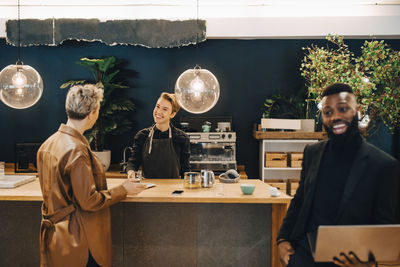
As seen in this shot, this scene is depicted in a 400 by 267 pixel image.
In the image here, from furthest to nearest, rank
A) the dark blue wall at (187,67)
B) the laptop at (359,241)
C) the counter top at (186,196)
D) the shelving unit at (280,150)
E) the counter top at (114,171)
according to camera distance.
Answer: the dark blue wall at (187,67)
the shelving unit at (280,150)
the counter top at (114,171)
the counter top at (186,196)
the laptop at (359,241)

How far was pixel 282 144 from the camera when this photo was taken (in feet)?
17.3

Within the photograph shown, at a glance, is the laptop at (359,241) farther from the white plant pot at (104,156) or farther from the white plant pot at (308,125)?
the white plant pot at (104,156)

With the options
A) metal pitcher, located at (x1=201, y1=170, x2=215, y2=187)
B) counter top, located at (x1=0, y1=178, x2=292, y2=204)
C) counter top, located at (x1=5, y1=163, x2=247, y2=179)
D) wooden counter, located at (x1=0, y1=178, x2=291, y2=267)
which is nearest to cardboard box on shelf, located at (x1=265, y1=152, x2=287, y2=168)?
counter top, located at (x1=5, y1=163, x2=247, y2=179)

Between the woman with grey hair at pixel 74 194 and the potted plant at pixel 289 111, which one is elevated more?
the potted plant at pixel 289 111

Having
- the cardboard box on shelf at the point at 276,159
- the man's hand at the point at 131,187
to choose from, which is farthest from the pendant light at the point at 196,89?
the cardboard box on shelf at the point at 276,159

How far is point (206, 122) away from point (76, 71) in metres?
2.37

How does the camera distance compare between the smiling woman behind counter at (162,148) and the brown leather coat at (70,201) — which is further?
the smiling woman behind counter at (162,148)

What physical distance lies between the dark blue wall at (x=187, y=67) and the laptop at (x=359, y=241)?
13.2 ft

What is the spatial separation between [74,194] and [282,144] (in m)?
3.94

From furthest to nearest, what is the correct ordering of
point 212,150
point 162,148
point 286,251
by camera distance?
point 212,150 → point 162,148 → point 286,251

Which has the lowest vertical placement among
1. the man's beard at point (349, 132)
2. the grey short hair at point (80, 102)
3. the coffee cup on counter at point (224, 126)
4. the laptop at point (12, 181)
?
the laptop at point (12, 181)

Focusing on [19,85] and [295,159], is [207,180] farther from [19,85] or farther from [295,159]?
[295,159]

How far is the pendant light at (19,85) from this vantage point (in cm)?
277

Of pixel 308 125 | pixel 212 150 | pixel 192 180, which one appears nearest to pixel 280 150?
pixel 308 125
